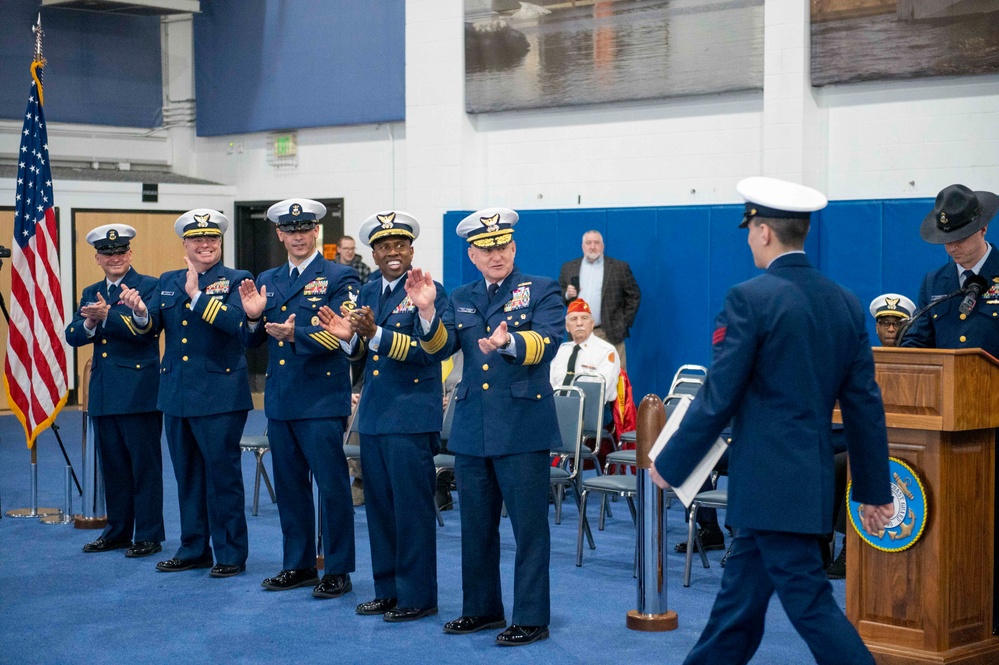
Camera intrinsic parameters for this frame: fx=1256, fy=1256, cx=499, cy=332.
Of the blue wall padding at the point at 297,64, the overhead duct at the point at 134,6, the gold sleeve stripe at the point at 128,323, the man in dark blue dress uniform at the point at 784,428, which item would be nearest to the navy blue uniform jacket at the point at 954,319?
the man in dark blue dress uniform at the point at 784,428

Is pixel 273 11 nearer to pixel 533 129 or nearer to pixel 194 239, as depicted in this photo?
pixel 533 129

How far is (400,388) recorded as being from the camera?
493cm

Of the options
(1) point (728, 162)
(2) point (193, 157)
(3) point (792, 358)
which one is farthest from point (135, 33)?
(3) point (792, 358)

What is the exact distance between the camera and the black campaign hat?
4484 millimetres

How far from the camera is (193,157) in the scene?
14000 millimetres

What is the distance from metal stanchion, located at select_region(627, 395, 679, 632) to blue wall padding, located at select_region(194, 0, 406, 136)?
7631 millimetres

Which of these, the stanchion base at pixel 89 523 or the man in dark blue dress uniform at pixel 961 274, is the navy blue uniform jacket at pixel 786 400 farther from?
the stanchion base at pixel 89 523

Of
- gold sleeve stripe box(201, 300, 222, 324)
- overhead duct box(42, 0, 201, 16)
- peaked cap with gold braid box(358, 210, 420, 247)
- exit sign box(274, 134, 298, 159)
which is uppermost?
overhead duct box(42, 0, 201, 16)

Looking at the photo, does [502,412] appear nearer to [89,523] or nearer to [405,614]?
[405,614]

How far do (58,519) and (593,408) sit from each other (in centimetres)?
316

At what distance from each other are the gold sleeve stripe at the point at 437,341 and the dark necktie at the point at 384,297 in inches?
15.9

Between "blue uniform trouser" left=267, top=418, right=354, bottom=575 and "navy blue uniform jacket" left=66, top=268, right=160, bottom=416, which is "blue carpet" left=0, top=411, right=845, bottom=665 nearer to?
"blue uniform trouser" left=267, top=418, right=354, bottom=575

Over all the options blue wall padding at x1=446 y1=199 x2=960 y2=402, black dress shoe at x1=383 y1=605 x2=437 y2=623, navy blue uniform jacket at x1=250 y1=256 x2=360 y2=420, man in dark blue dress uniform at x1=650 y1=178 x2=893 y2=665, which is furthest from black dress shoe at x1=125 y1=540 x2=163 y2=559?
blue wall padding at x1=446 y1=199 x2=960 y2=402

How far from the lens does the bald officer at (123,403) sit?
632cm
